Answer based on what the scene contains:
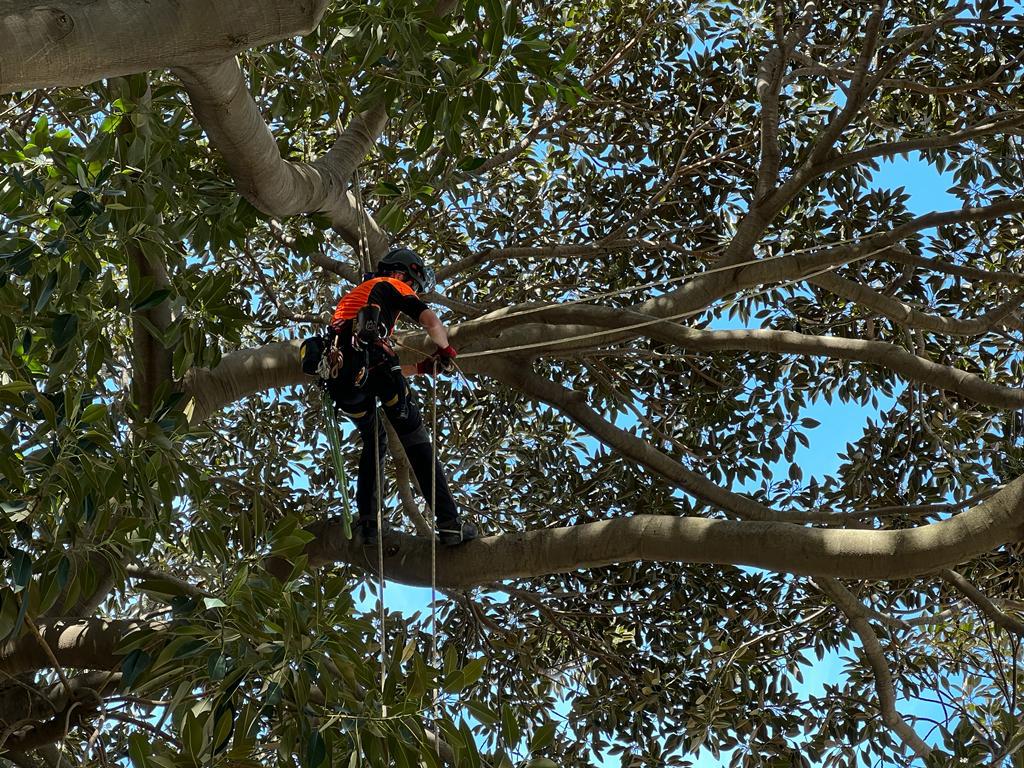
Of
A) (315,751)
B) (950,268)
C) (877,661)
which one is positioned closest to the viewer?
(315,751)

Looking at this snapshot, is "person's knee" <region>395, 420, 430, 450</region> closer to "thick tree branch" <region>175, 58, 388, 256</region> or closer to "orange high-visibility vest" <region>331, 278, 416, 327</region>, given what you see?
"orange high-visibility vest" <region>331, 278, 416, 327</region>

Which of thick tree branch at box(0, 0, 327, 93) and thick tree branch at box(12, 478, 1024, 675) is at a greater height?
thick tree branch at box(0, 0, 327, 93)

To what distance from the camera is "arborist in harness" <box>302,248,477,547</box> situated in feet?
15.6

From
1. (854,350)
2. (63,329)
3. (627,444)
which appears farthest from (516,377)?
(63,329)

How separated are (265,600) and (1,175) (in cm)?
185

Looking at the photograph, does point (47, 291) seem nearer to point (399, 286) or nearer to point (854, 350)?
point (399, 286)

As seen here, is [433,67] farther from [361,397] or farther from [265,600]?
[265,600]

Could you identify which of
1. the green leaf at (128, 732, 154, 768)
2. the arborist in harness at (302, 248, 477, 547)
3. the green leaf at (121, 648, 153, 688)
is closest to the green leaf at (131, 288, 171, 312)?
the arborist in harness at (302, 248, 477, 547)

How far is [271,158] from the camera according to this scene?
4.49 meters

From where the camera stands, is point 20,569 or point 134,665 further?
point 134,665

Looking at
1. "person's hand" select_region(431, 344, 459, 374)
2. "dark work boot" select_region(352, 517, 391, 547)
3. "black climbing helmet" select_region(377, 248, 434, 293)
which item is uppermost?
"black climbing helmet" select_region(377, 248, 434, 293)

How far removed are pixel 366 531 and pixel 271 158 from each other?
1846mm

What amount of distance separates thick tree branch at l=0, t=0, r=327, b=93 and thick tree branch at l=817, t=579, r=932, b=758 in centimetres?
363

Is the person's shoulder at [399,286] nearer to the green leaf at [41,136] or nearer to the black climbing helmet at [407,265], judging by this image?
the black climbing helmet at [407,265]
